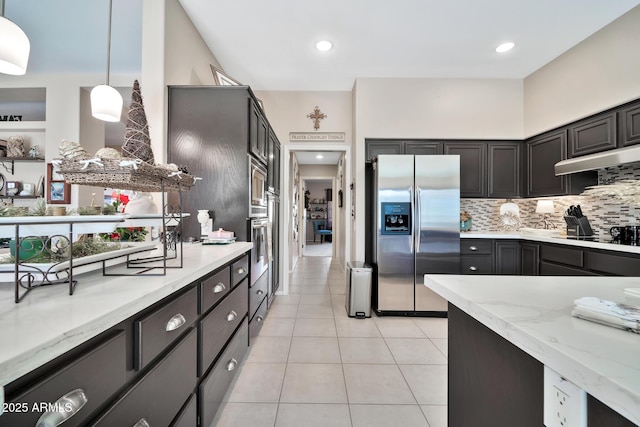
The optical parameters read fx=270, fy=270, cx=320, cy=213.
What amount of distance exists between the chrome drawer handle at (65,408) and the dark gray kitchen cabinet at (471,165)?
387 centimetres

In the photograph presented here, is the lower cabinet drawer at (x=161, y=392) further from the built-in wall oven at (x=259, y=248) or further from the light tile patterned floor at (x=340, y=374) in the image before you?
the built-in wall oven at (x=259, y=248)

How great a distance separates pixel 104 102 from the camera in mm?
1636

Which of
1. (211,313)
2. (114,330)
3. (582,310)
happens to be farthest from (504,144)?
(114,330)

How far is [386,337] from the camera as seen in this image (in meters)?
2.61

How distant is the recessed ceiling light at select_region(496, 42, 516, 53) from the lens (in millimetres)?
2916

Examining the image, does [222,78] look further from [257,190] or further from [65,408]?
[65,408]

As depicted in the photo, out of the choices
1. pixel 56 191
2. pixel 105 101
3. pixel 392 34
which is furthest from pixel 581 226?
pixel 56 191

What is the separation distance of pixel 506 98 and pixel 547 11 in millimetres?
1274

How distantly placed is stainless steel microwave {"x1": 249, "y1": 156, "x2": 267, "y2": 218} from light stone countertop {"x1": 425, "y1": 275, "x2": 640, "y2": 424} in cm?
167

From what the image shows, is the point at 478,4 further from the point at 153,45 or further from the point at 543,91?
the point at 153,45

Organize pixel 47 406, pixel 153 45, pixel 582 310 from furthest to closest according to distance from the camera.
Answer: pixel 153 45 → pixel 582 310 → pixel 47 406

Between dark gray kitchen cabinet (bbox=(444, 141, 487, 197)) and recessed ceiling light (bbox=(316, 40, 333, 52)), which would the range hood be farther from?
recessed ceiling light (bbox=(316, 40, 333, 52))

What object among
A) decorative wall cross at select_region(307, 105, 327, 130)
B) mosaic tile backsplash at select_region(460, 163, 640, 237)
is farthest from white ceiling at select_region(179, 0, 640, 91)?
mosaic tile backsplash at select_region(460, 163, 640, 237)

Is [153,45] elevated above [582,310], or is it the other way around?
[153,45]
